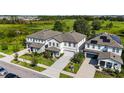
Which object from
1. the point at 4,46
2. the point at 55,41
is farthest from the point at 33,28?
the point at 4,46

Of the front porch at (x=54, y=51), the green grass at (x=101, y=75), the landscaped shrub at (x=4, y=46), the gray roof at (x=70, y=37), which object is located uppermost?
the gray roof at (x=70, y=37)

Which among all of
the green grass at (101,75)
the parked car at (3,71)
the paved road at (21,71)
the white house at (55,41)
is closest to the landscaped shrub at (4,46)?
the paved road at (21,71)

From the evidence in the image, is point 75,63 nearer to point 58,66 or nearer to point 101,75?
point 58,66

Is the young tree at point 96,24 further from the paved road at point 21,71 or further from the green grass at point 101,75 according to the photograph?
the paved road at point 21,71

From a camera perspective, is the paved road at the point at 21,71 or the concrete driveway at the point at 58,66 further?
the concrete driveway at the point at 58,66
